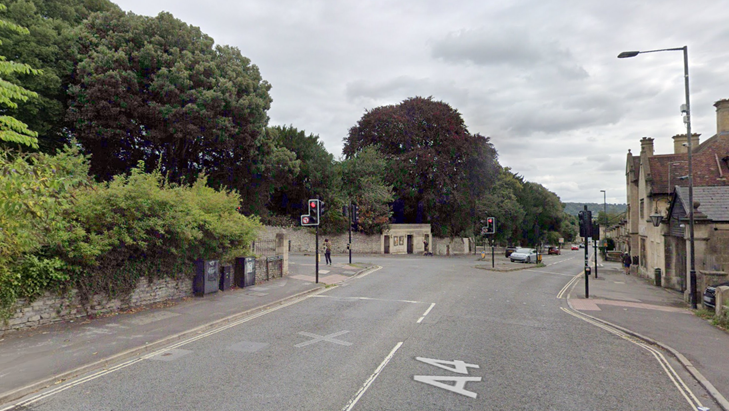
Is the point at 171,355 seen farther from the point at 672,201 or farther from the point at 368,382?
the point at 672,201

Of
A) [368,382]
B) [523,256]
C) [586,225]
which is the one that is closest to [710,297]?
[586,225]

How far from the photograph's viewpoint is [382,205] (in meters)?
42.3

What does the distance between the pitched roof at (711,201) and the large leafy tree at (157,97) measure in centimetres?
2449

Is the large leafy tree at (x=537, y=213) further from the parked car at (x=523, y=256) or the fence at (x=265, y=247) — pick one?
the fence at (x=265, y=247)

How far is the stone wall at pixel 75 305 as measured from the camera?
9734 millimetres

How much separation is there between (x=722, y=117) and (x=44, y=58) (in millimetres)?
42906

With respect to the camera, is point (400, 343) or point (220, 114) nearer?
point (400, 343)

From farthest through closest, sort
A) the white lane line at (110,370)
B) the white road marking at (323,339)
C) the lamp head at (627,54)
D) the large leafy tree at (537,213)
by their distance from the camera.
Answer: the large leafy tree at (537,213) → the lamp head at (627,54) → the white road marking at (323,339) → the white lane line at (110,370)

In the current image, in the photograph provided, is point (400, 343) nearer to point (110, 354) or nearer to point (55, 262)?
point (110, 354)

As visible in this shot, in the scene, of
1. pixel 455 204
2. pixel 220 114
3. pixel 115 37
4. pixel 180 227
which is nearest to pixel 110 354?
pixel 180 227

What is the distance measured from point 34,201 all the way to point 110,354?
3367mm

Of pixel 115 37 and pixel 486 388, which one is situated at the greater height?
pixel 115 37

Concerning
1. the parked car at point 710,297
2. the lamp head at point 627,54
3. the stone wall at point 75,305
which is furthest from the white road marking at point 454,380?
the lamp head at point 627,54

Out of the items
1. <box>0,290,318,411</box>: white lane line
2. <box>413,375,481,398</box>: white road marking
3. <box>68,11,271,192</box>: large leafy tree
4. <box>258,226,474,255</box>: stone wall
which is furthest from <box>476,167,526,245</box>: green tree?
<box>413,375,481,398</box>: white road marking
